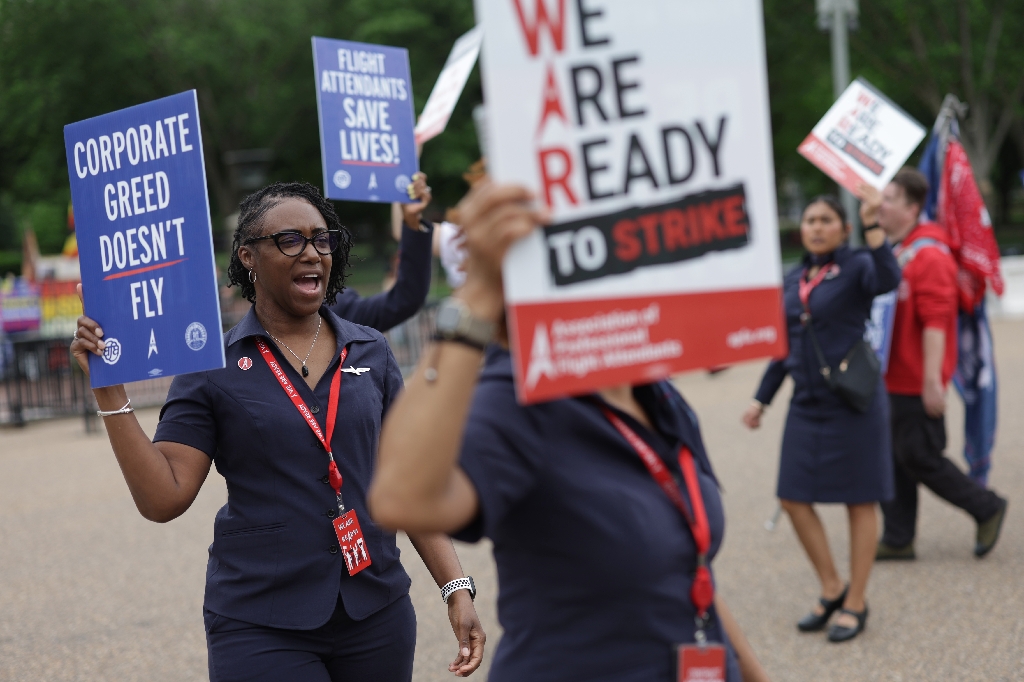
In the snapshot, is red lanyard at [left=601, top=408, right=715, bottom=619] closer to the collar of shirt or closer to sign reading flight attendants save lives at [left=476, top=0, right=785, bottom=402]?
sign reading flight attendants save lives at [left=476, top=0, right=785, bottom=402]

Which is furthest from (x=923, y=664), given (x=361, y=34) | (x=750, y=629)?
(x=361, y=34)

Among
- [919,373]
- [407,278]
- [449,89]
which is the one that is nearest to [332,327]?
[407,278]

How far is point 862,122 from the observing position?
4887 mm

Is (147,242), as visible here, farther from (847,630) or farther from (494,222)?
(847,630)

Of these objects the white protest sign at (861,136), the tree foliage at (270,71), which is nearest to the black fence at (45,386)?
the white protest sign at (861,136)

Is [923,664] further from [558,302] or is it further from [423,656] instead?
[558,302]

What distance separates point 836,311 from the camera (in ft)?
16.8

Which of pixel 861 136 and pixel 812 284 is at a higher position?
pixel 861 136

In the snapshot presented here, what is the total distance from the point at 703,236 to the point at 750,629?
3.95m

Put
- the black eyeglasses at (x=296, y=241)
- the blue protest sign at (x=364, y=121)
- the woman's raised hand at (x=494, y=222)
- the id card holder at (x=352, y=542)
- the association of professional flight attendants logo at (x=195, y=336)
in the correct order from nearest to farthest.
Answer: the woman's raised hand at (x=494, y=222) → the association of professional flight attendants logo at (x=195, y=336) → the id card holder at (x=352, y=542) → the black eyeglasses at (x=296, y=241) → the blue protest sign at (x=364, y=121)

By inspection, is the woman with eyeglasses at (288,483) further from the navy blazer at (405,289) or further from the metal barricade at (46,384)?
the metal barricade at (46,384)

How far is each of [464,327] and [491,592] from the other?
4.76 metres

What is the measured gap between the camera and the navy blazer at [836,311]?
4.99 m

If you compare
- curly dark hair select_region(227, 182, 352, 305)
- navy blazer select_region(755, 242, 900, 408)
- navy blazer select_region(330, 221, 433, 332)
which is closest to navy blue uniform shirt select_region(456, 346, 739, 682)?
curly dark hair select_region(227, 182, 352, 305)
